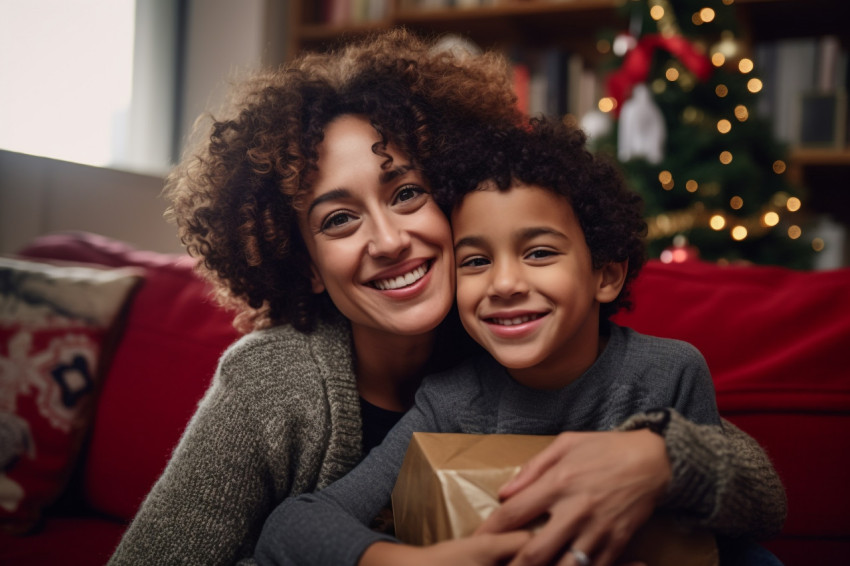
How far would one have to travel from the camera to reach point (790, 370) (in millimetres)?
1189

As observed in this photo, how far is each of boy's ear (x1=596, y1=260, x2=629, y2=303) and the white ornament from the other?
4.60 ft

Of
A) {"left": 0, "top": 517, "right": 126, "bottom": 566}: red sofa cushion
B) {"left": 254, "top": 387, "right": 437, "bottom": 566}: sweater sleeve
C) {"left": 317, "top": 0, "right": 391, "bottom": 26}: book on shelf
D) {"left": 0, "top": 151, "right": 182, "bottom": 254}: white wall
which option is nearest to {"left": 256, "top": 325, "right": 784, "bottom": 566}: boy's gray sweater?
{"left": 254, "top": 387, "right": 437, "bottom": 566}: sweater sleeve

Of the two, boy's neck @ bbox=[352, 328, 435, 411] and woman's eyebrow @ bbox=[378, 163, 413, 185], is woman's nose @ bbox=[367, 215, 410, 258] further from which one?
boy's neck @ bbox=[352, 328, 435, 411]

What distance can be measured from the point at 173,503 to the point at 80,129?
2.06m

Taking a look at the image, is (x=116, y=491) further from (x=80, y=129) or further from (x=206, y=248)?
(x=80, y=129)

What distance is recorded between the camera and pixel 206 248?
3.98ft

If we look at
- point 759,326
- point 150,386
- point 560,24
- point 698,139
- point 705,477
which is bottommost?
point 150,386

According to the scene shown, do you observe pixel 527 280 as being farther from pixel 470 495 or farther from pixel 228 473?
pixel 228 473

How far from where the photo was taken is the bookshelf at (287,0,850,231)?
2609 millimetres

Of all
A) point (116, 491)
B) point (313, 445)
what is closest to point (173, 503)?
point (313, 445)

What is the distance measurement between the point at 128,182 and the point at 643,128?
1886mm

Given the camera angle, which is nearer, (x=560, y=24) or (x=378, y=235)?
(x=378, y=235)

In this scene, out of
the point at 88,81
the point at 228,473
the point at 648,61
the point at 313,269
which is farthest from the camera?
the point at 88,81

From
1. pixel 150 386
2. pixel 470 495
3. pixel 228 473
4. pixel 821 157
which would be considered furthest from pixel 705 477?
pixel 821 157
